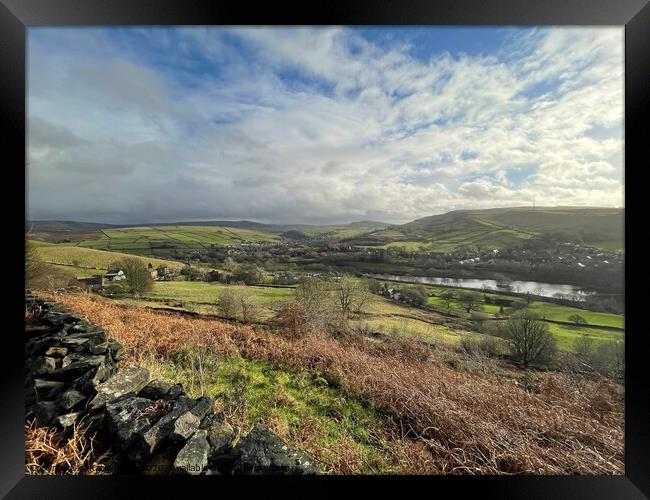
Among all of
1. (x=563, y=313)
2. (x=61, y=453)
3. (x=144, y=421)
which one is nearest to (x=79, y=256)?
(x=61, y=453)

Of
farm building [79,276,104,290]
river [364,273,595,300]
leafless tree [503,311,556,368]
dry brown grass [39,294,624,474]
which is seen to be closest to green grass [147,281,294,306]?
farm building [79,276,104,290]

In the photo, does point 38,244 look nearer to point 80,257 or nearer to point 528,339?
point 80,257

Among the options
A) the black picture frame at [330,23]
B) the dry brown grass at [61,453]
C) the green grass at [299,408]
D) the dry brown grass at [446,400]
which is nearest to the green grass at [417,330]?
the dry brown grass at [446,400]

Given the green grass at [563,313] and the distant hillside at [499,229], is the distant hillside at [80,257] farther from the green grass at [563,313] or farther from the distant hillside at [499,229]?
the green grass at [563,313]

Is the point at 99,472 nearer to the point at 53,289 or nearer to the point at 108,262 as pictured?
the point at 53,289

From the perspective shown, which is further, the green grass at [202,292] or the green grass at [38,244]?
the green grass at [202,292]

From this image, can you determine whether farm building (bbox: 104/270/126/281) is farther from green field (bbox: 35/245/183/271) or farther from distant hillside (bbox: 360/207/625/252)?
distant hillside (bbox: 360/207/625/252)
